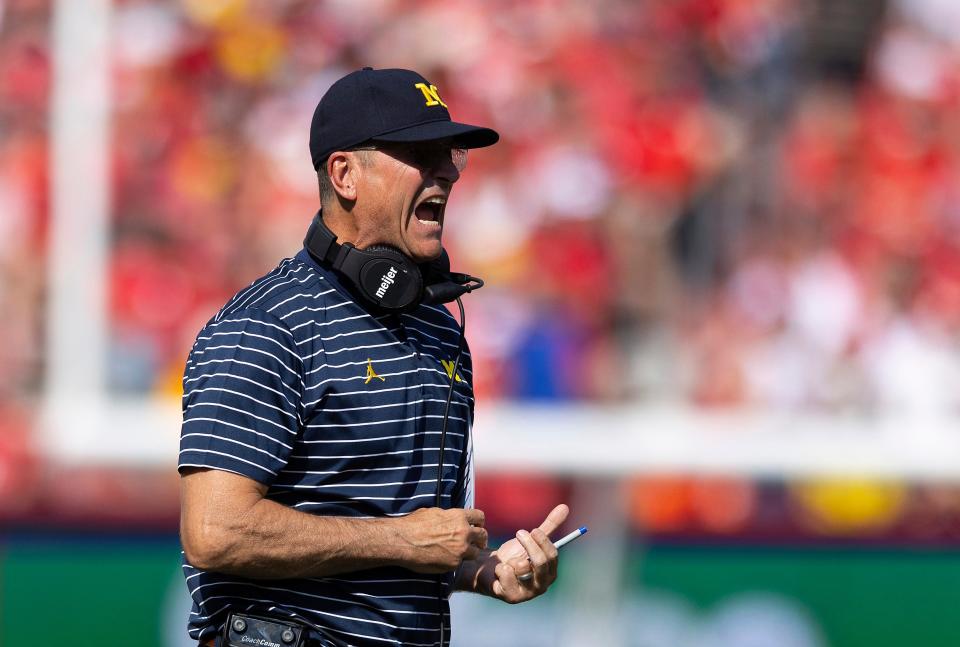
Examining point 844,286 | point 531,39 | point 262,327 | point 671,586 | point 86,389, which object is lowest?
point 671,586

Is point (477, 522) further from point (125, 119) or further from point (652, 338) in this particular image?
point (125, 119)

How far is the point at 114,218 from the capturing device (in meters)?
6.88

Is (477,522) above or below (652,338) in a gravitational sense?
below

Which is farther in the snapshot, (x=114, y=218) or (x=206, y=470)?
(x=114, y=218)

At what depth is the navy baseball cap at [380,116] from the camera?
8.03 feet

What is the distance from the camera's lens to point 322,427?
233 centimetres

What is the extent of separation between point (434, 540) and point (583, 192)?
510cm

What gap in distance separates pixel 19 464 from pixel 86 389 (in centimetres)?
48

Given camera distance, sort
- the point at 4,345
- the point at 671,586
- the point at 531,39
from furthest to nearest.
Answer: the point at 531,39 → the point at 4,345 → the point at 671,586

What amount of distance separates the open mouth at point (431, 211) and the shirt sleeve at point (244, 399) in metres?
0.40

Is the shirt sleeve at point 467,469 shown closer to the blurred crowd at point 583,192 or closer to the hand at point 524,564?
the hand at point 524,564

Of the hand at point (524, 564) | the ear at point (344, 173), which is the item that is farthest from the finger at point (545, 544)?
the ear at point (344, 173)

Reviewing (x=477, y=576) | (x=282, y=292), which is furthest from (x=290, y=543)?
(x=477, y=576)

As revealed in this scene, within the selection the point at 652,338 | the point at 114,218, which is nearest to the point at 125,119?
the point at 114,218
